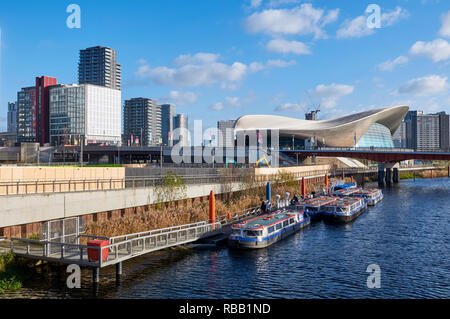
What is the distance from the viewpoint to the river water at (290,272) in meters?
22.1

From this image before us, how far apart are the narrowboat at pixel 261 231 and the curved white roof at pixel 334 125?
12045 cm

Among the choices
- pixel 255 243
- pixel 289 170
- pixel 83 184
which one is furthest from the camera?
pixel 289 170

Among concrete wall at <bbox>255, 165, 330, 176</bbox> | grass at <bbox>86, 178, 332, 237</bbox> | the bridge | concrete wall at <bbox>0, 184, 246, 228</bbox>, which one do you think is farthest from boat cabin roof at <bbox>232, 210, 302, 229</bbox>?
the bridge

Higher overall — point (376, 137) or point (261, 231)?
point (376, 137)

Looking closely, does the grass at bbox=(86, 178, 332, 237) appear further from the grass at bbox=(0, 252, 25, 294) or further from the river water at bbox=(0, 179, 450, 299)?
the grass at bbox=(0, 252, 25, 294)

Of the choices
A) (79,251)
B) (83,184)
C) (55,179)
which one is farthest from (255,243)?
(55,179)

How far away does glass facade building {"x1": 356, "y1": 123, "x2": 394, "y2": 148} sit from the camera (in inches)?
6491

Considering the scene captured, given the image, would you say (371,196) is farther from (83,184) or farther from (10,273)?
(10,273)

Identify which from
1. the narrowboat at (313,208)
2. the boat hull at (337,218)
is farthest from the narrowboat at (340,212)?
the narrowboat at (313,208)

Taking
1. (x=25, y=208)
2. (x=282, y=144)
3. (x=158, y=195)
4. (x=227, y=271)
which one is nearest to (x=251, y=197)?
(x=158, y=195)

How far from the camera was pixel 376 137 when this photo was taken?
170 meters

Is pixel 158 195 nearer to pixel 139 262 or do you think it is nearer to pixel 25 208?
pixel 139 262

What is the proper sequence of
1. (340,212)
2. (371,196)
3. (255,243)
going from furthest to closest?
1. (371,196)
2. (340,212)
3. (255,243)

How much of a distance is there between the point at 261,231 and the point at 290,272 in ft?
22.5
